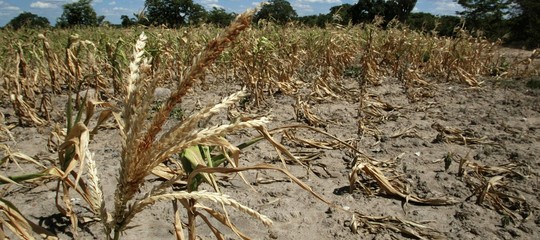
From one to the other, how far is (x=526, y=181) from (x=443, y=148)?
730mm

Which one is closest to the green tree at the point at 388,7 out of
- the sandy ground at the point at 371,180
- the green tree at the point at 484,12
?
the green tree at the point at 484,12

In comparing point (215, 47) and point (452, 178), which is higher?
point (215, 47)

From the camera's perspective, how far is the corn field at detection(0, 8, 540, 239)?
0.69m

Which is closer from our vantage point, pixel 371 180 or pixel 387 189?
pixel 387 189

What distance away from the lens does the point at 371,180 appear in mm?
2729

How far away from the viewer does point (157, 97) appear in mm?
4738

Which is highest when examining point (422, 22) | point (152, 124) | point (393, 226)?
point (152, 124)

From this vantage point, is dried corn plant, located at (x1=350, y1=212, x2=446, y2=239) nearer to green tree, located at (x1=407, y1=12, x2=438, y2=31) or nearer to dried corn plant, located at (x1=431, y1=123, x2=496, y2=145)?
dried corn plant, located at (x1=431, y1=123, x2=496, y2=145)

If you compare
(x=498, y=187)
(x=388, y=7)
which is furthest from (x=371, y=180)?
(x=388, y=7)

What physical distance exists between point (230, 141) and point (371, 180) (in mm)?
1287

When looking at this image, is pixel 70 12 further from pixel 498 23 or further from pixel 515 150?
pixel 515 150

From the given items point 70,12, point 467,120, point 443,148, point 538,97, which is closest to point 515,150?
point 443,148

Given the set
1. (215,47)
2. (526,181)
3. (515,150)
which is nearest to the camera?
(215,47)

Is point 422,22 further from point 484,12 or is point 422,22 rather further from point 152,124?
point 152,124
